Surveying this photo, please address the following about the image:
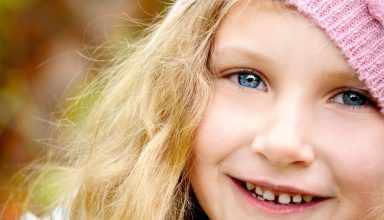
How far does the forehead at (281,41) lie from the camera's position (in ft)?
5.98

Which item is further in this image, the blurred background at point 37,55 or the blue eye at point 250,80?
the blurred background at point 37,55

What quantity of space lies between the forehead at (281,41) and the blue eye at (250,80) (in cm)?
5

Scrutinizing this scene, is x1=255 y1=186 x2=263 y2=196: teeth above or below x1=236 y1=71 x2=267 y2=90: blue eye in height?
below

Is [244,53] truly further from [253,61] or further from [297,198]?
[297,198]

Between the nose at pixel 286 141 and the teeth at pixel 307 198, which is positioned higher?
the nose at pixel 286 141

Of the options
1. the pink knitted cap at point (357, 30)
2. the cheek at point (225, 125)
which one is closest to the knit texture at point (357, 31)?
the pink knitted cap at point (357, 30)

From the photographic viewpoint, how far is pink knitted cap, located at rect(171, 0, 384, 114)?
1815mm

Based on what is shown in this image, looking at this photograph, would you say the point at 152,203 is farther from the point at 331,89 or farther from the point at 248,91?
the point at 331,89

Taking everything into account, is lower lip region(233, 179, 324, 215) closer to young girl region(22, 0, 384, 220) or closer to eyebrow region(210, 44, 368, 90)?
young girl region(22, 0, 384, 220)

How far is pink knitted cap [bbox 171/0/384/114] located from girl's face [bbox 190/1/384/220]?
0.07 ft

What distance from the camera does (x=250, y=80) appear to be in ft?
6.37

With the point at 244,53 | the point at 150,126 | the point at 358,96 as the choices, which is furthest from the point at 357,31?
the point at 150,126

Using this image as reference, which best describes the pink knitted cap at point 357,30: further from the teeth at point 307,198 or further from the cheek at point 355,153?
the teeth at point 307,198

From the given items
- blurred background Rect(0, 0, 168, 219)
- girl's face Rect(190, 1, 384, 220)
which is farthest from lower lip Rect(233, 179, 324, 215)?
blurred background Rect(0, 0, 168, 219)
